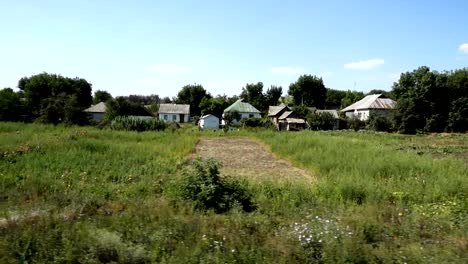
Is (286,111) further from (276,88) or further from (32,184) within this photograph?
(32,184)

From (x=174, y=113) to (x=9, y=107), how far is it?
30283mm

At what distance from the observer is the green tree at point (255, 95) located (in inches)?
3484

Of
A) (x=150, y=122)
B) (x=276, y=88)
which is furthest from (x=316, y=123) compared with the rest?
(x=276, y=88)

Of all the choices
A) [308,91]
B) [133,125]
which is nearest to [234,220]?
[133,125]

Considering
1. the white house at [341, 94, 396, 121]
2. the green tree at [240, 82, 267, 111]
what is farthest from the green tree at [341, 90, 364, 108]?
the white house at [341, 94, 396, 121]

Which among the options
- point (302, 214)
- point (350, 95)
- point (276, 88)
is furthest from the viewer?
point (350, 95)

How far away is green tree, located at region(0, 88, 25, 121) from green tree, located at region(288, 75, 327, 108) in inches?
2325

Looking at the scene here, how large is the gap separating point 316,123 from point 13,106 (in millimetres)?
41341

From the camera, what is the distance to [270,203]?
8.77 meters

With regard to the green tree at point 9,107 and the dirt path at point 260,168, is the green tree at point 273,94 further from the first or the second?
the dirt path at point 260,168

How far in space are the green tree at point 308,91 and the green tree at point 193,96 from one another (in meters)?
20.9

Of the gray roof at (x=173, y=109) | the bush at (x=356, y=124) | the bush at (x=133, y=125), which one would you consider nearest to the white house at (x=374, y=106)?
the bush at (x=356, y=124)

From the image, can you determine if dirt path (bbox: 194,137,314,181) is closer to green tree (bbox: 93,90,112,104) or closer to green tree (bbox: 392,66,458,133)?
green tree (bbox: 392,66,458,133)

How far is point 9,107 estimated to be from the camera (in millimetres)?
51500
